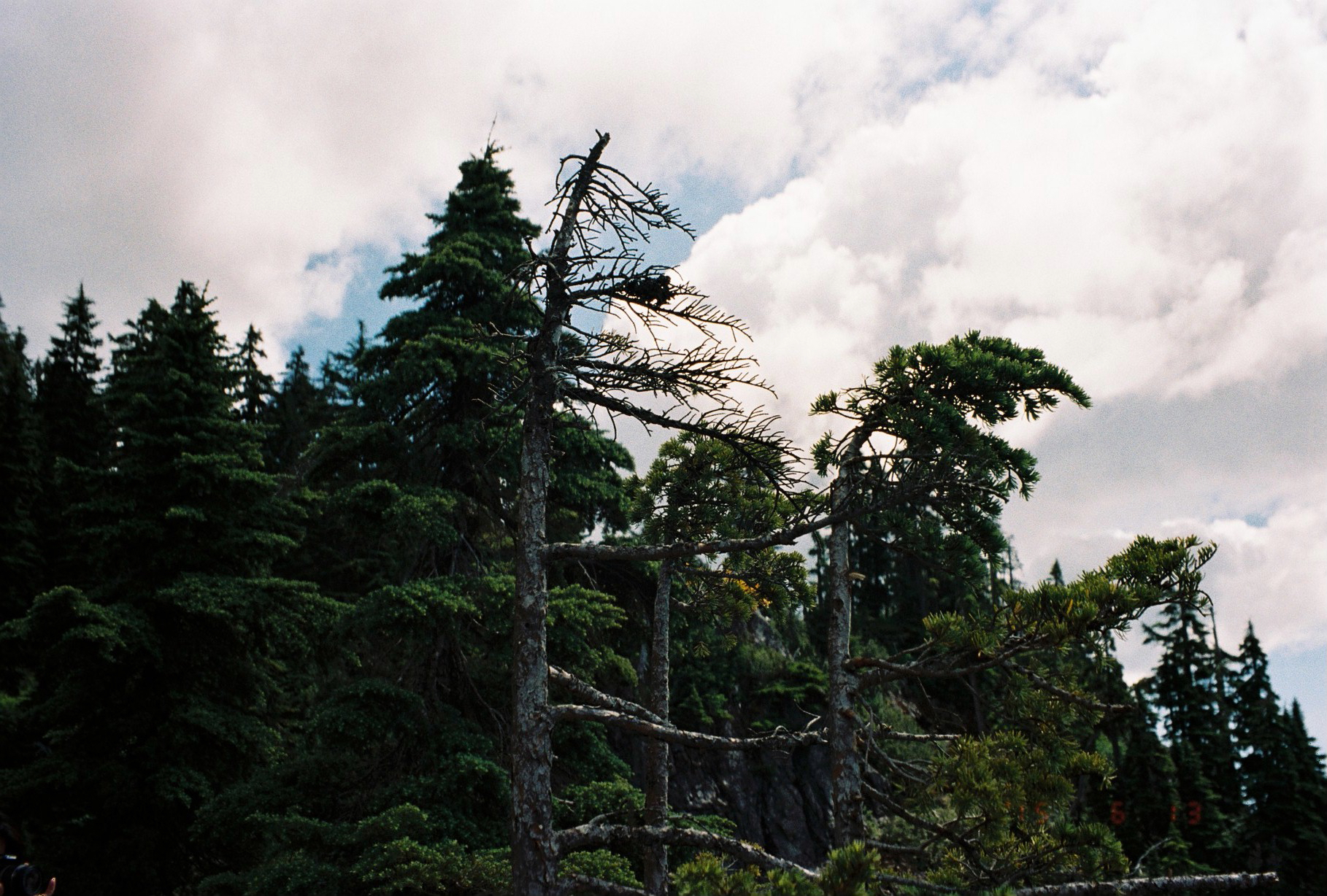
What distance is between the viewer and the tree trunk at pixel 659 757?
418 inches

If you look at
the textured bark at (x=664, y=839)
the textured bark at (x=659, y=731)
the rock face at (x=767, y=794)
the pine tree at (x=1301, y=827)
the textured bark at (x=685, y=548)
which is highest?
the textured bark at (x=685, y=548)

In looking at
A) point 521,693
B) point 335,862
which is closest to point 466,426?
point 335,862

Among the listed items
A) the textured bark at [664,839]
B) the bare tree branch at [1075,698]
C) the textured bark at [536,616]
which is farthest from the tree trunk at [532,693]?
the bare tree branch at [1075,698]

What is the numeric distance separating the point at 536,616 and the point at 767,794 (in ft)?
63.0

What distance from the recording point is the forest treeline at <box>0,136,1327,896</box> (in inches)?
219

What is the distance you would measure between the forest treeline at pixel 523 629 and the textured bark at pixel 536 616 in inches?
0.9

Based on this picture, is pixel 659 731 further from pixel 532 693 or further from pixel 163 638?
pixel 163 638

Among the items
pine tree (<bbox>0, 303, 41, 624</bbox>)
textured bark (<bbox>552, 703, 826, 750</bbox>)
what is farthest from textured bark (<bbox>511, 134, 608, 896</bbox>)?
pine tree (<bbox>0, 303, 41, 624</bbox>)

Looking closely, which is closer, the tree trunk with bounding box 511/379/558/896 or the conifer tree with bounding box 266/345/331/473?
the tree trunk with bounding box 511/379/558/896

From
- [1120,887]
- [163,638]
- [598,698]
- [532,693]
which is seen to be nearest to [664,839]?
[598,698]

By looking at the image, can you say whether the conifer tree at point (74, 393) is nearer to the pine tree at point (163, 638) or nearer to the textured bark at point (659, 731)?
the pine tree at point (163, 638)

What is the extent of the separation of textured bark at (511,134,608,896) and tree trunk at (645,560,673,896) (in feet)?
15.7

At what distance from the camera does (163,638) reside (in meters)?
16.0

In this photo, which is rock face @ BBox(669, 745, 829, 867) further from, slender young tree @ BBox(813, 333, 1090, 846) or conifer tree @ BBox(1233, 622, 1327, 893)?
conifer tree @ BBox(1233, 622, 1327, 893)
